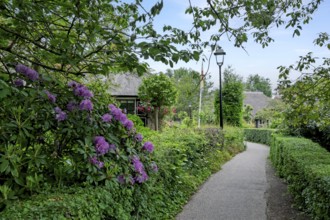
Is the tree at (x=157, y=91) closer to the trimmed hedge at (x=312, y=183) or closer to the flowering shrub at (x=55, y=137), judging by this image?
the trimmed hedge at (x=312, y=183)

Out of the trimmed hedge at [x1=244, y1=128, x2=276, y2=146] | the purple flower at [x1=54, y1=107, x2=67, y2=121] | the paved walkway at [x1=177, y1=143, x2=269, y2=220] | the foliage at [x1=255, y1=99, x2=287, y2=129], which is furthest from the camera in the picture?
the trimmed hedge at [x1=244, y1=128, x2=276, y2=146]

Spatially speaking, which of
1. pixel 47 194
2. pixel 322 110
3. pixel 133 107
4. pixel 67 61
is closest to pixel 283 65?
pixel 322 110

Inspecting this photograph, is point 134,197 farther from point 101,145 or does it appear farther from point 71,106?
point 71,106

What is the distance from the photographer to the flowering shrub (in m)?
2.52

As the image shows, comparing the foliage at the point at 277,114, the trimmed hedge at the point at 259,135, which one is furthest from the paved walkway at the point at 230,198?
the trimmed hedge at the point at 259,135

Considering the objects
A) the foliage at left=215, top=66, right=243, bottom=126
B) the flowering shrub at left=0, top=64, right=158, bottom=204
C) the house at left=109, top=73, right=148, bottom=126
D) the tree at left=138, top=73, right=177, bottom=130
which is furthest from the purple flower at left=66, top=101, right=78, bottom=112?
the house at left=109, top=73, right=148, bottom=126

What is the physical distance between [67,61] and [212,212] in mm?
4041

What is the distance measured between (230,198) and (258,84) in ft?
262

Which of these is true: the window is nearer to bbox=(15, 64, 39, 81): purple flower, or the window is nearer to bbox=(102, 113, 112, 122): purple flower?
bbox=(102, 113, 112, 122): purple flower

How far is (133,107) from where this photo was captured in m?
21.8

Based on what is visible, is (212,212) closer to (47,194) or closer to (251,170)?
(47,194)

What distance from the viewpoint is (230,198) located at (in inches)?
255

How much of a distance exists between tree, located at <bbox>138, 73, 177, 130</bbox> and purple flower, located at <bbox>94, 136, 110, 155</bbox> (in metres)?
13.7

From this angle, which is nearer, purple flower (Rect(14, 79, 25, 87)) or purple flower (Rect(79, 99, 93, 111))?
purple flower (Rect(14, 79, 25, 87))
